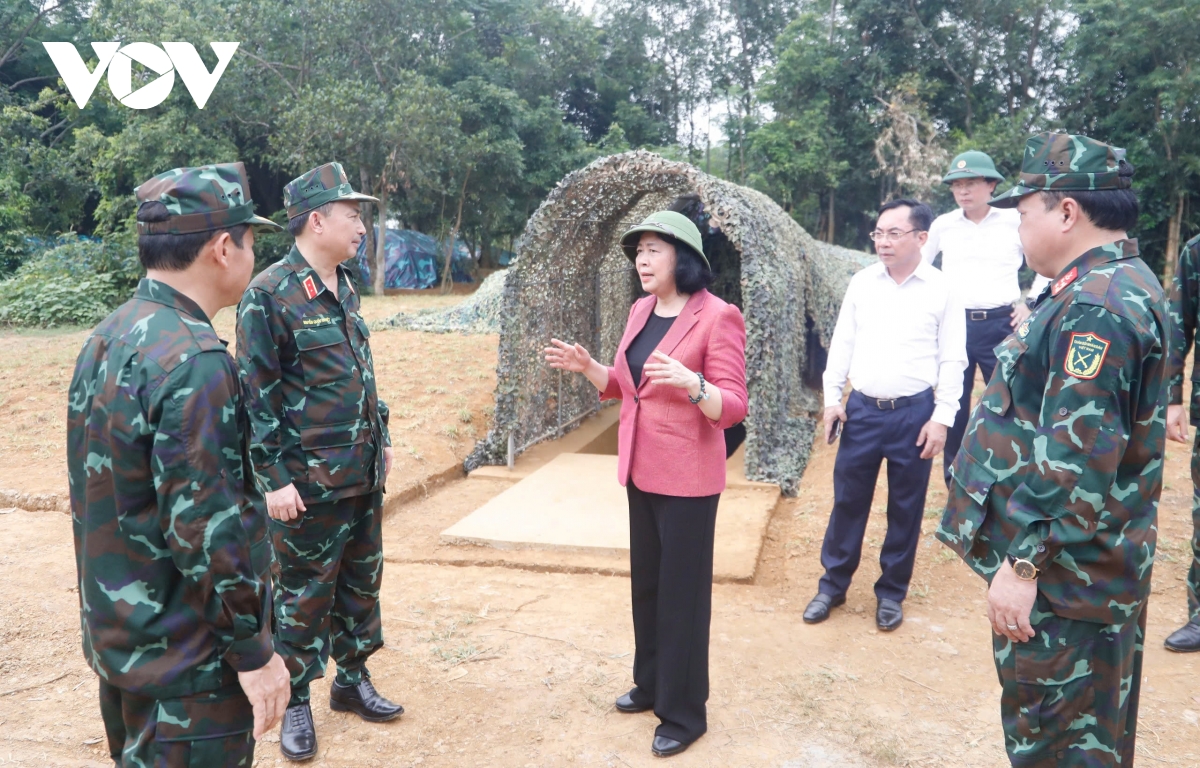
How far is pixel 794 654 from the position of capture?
3564 millimetres

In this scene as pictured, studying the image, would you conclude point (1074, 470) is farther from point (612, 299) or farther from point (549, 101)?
point (549, 101)

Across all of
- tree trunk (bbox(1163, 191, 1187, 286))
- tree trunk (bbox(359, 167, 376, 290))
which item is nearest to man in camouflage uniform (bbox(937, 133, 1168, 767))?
tree trunk (bbox(1163, 191, 1187, 286))

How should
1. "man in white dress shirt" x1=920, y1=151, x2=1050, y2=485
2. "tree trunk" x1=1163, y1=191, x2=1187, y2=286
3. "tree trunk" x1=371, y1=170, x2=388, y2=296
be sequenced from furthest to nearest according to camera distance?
"tree trunk" x1=371, y1=170, x2=388, y2=296
"tree trunk" x1=1163, y1=191, x2=1187, y2=286
"man in white dress shirt" x1=920, y1=151, x2=1050, y2=485

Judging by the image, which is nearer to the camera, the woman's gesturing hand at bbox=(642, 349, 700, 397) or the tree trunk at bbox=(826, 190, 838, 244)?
the woman's gesturing hand at bbox=(642, 349, 700, 397)

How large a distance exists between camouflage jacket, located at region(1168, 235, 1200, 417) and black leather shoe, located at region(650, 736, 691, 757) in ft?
7.81

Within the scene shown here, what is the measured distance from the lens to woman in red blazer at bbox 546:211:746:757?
267 centimetres

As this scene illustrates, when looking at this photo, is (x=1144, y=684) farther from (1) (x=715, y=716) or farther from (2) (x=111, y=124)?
(2) (x=111, y=124)

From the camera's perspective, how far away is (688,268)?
2.71 meters

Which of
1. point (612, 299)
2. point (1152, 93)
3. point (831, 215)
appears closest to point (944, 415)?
point (612, 299)

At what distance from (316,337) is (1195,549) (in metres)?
3.54

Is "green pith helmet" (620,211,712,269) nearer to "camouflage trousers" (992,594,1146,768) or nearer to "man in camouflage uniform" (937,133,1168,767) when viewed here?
"man in camouflage uniform" (937,133,1168,767)

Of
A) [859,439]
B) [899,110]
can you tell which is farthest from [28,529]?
[899,110]

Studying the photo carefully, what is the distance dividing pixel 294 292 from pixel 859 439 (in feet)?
7.97

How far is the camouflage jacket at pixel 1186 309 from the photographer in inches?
130
